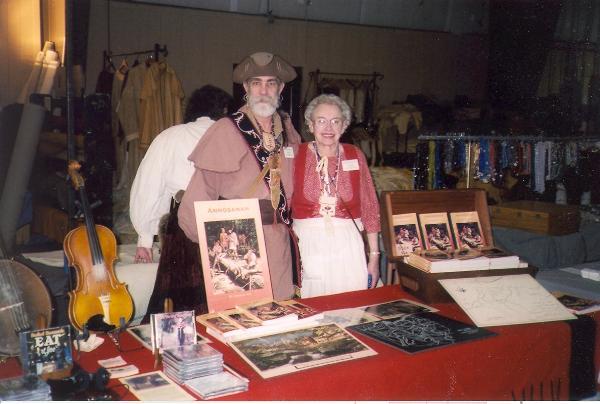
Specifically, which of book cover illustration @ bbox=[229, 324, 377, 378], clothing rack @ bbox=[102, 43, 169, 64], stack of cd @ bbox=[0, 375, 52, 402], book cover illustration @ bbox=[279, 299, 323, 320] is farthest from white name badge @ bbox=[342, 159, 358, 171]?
clothing rack @ bbox=[102, 43, 169, 64]

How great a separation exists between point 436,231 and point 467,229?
140 millimetres

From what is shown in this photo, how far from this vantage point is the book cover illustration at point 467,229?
2256 mm

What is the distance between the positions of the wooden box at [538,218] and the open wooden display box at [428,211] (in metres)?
1.64

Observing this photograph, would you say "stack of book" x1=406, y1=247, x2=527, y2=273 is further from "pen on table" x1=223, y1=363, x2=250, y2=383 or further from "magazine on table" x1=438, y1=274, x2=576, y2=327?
"pen on table" x1=223, y1=363, x2=250, y2=383

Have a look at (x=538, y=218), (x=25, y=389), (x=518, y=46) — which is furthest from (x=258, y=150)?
(x=518, y=46)

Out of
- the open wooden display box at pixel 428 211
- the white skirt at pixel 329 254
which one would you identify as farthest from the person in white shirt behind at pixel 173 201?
the open wooden display box at pixel 428 211

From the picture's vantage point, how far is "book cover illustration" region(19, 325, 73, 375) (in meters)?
1.27

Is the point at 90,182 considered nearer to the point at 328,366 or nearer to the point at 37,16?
the point at 37,16

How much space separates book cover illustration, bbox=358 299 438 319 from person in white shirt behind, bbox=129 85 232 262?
3.85 ft

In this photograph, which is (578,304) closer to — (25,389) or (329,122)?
(329,122)

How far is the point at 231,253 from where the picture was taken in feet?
5.76

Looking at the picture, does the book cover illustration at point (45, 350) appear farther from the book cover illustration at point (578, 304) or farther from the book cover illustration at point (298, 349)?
the book cover illustration at point (578, 304)

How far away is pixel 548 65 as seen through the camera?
16.7 feet

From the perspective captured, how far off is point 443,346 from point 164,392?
2.58ft
